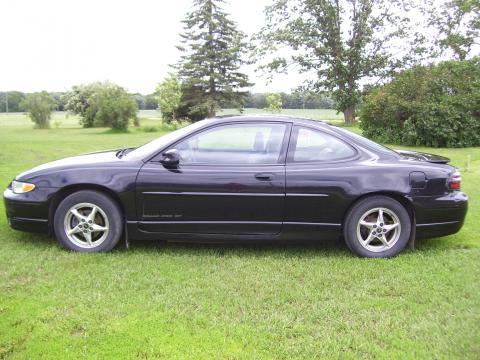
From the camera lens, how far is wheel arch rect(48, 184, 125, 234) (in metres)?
4.59

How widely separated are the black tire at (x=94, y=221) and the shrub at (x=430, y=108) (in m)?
14.8

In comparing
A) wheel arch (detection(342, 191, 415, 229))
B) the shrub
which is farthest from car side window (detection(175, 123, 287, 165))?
the shrub

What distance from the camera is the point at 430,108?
1711 cm

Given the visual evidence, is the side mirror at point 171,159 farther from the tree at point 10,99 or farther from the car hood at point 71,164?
the tree at point 10,99

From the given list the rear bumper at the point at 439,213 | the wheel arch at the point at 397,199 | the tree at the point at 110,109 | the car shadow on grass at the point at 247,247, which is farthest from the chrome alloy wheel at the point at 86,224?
the tree at the point at 110,109

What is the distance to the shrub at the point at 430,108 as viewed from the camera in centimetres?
1706

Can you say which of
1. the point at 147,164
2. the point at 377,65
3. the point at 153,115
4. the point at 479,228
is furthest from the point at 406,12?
the point at 147,164

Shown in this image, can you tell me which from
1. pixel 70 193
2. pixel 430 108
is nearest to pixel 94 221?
pixel 70 193

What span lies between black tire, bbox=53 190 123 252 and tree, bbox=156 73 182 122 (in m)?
37.3

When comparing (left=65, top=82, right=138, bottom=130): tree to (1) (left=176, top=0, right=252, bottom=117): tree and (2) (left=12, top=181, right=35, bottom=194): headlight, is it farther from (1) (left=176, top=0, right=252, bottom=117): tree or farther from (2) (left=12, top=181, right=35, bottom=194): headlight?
(2) (left=12, top=181, right=35, bottom=194): headlight

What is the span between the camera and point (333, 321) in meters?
3.29

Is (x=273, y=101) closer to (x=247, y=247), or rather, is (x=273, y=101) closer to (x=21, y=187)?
(x=247, y=247)

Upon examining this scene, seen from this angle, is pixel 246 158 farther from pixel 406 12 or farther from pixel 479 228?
pixel 406 12

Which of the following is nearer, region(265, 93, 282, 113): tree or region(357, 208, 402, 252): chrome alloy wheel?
region(357, 208, 402, 252): chrome alloy wheel
